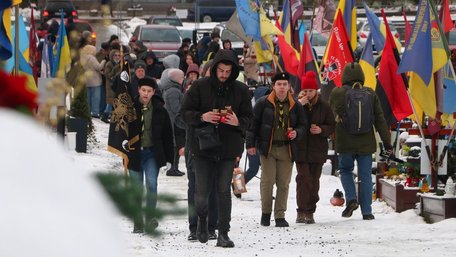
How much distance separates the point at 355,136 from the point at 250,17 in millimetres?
7168

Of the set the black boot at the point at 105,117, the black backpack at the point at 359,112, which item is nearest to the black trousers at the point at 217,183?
the black backpack at the point at 359,112

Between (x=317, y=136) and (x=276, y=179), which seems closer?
(x=276, y=179)

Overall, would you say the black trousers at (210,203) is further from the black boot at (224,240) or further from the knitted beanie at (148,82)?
the knitted beanie at (148,82)

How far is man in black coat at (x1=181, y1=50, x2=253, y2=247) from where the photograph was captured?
32.5 feet

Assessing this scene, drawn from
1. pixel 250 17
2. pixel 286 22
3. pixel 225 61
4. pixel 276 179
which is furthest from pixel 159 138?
pixel 286 22

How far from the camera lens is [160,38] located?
36.1m

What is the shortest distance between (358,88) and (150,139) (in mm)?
2490

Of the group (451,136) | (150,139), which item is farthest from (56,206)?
(451,136)

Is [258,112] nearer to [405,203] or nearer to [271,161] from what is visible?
[271,161]

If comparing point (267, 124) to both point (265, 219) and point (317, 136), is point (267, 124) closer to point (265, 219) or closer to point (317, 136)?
point (317, 136)

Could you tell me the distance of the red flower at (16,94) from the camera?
1270 mm

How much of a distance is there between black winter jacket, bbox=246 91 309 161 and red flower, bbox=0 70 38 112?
402 inches

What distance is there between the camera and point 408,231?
35.8 feet

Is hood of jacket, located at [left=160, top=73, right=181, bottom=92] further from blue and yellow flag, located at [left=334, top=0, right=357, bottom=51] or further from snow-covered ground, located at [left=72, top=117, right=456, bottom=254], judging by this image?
blue and yellow flag, located at [left=334, top=0, right=357, bottom=51]
